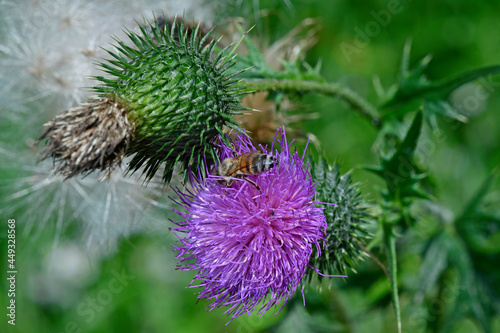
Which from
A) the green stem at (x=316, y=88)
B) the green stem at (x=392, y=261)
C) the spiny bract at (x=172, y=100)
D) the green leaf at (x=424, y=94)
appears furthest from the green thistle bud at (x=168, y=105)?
the green leaf at (x=424, y=94)

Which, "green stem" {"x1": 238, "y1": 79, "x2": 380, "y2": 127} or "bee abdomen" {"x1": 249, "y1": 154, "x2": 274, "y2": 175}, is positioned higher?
"green stem" {"x1": 238, "y1": 79, "x2": 380, "y2": 127}

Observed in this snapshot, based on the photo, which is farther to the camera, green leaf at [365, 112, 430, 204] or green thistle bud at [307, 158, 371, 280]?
green leaf at [365, 112, 430, 204]

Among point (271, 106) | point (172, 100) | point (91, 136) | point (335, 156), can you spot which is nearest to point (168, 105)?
point (172, 100)

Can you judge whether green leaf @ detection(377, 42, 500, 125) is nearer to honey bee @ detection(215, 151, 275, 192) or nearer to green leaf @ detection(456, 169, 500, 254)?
green leaf @ detection(456, 169, 500, 254)

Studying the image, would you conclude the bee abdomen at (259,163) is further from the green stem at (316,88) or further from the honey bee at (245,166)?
the green stem at (316,88)

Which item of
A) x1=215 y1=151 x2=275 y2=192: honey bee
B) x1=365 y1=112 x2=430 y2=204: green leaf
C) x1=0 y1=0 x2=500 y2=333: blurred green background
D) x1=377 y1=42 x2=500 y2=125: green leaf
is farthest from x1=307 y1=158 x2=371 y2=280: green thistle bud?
x1=0 y1=0 x2=500 y2=333: blurred green background

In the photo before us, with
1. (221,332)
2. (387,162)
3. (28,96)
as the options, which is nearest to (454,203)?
(387,162)

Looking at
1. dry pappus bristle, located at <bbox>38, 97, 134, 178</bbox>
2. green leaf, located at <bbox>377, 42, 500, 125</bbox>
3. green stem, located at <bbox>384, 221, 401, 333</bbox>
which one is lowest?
green stem, located at <bbox>384, 221, 401, 333</bbox>
